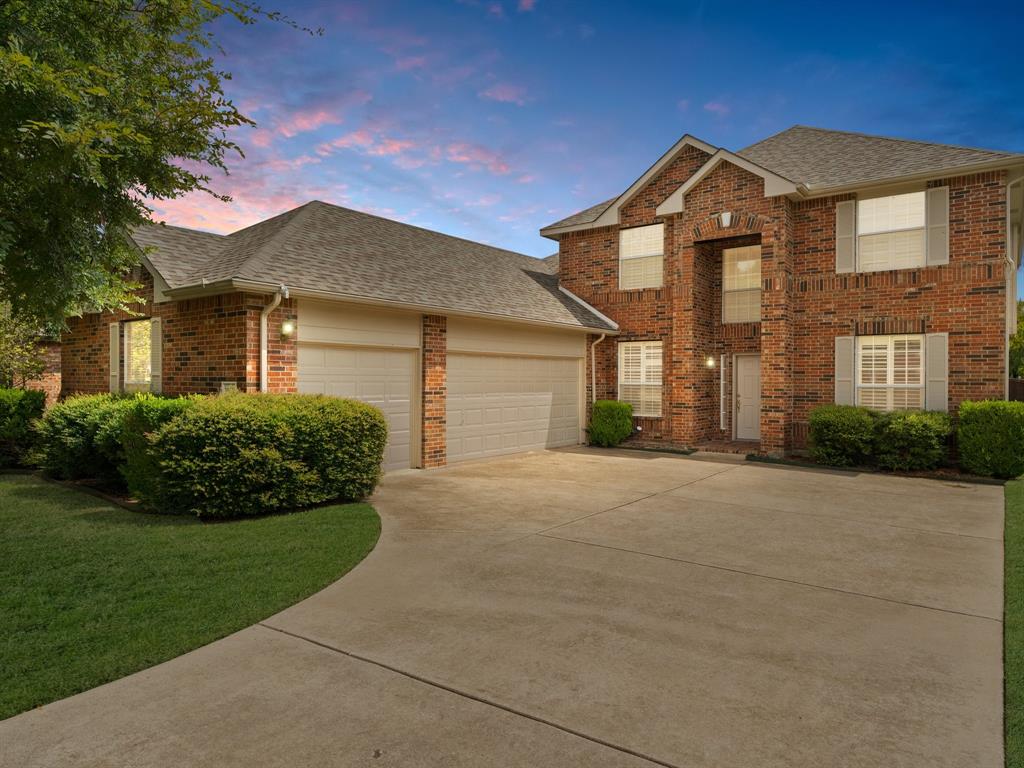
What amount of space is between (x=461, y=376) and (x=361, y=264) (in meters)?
3.09

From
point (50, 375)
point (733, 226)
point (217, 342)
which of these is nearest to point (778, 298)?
point (733, 226)

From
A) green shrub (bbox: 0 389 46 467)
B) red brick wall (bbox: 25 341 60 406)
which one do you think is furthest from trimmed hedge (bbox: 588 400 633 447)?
red brick wall (bbox: 25 341 60 406)

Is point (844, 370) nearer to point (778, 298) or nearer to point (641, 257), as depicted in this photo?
point (778, 298)

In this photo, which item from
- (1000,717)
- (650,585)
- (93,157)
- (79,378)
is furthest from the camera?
(79,378)

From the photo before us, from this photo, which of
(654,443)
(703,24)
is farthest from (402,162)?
(654,443)

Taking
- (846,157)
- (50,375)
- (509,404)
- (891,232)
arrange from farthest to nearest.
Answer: (50,375) → (846,157) → (509,404) → (891,232)

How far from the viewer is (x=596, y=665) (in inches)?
148

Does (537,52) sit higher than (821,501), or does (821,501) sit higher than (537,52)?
(537,52)

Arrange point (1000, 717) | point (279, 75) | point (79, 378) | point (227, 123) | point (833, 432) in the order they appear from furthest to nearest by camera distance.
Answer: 1. point (79, 378)
2. point (833, 432)
3. point (279, 75)
4. point (227, 123)
5. point (1000, 717)

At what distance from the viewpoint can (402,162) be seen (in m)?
15.1

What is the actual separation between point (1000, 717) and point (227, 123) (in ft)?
27.9

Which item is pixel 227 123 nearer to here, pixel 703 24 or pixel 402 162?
pixel 402 162

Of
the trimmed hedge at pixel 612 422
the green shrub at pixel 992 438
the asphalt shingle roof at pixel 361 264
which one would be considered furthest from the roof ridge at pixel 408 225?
the green shrub at pixel 992 438

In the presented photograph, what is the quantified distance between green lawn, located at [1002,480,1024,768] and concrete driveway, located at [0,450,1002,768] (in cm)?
8
